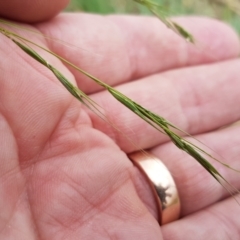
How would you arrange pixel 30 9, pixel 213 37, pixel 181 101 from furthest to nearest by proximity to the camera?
pixel 213 37, pixel 181 101, pixel 30 9

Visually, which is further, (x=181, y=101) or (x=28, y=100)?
(x=181, y=101)

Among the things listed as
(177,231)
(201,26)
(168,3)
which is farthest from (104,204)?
(168,3)

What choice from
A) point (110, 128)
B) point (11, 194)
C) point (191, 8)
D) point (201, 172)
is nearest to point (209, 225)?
point (201, 172)

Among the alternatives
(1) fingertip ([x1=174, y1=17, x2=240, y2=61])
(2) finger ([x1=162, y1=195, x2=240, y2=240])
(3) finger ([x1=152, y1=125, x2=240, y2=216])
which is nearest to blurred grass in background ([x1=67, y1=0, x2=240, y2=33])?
(1) fingertip ([x1=174, y1=17, x2=240, y2=61])

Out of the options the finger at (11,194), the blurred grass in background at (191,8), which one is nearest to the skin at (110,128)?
the finger at (11,194)

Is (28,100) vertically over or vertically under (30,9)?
under

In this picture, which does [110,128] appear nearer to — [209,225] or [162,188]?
[162,188]

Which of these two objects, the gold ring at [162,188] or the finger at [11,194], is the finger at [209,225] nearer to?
the gold ring at [162,188]
